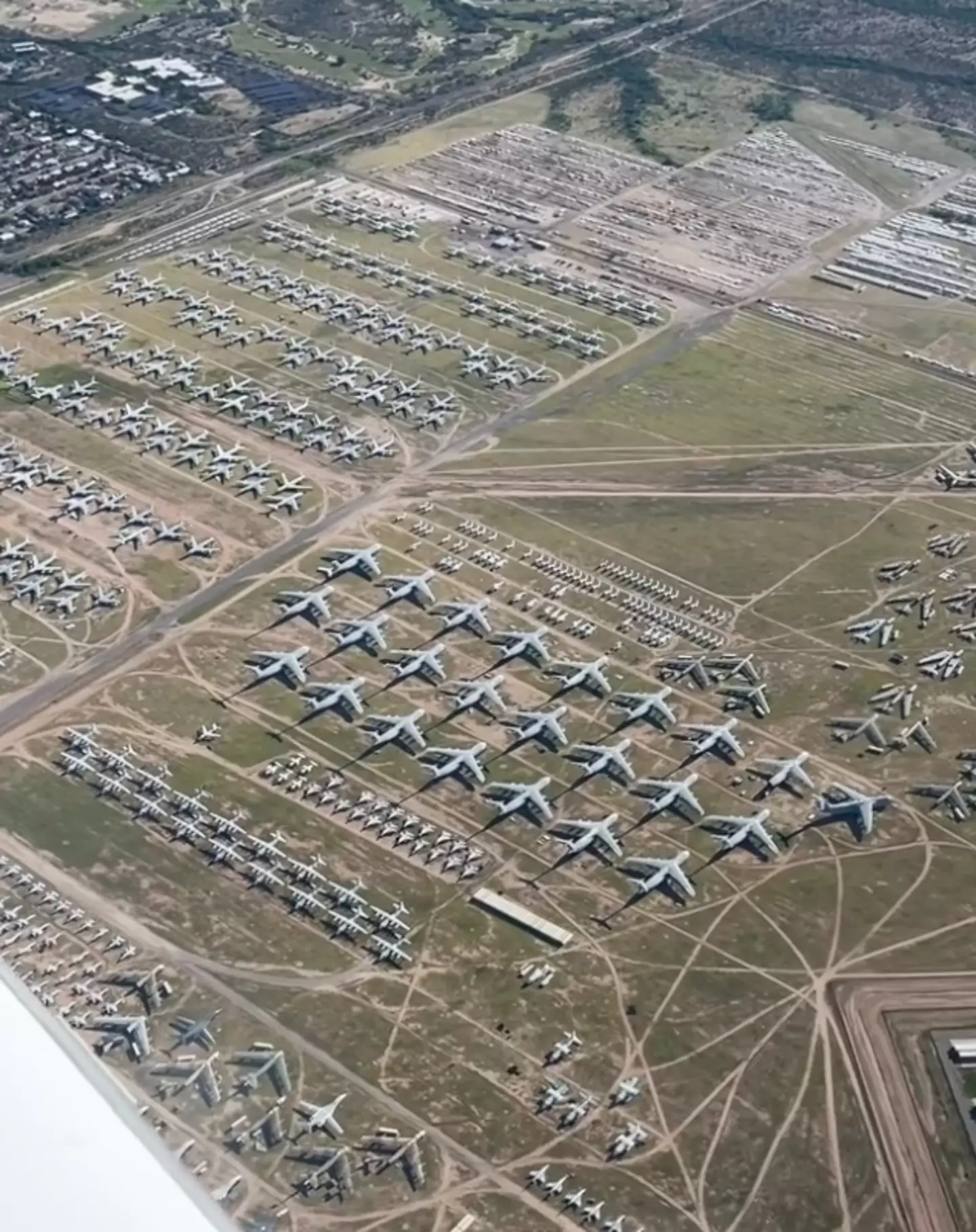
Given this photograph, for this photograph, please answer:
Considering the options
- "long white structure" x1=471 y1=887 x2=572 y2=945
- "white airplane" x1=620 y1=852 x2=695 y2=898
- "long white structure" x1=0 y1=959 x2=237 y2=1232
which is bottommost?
"long white structure" x1=471 y1=887 x2=572 y2=945

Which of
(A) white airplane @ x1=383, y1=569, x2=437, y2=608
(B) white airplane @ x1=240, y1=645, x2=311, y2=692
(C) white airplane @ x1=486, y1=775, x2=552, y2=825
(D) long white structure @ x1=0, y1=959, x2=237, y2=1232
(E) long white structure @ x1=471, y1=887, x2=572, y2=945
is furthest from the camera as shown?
(A) white airplane @ x1=383, y1=569, x2=437, y2=608

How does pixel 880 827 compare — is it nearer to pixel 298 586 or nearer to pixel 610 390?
pixel 298 586

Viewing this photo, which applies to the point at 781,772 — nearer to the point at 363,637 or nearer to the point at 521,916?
the point at 521,916

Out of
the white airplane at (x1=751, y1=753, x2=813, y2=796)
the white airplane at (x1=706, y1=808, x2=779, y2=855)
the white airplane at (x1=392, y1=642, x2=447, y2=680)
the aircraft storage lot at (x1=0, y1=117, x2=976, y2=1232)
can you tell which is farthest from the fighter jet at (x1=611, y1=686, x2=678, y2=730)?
the white airplane at (x1=392, y1=642, x2=447, y2=680)

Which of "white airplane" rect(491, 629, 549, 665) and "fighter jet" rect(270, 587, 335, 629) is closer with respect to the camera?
"white airplane" rect(491, 629, 549, 665)

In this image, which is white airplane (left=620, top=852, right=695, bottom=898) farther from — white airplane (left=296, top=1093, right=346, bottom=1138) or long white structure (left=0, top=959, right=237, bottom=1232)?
long white structure (left=0, top=959, right=237, bottom=1232)

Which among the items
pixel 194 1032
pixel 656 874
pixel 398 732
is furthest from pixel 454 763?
pixel 194 1032
